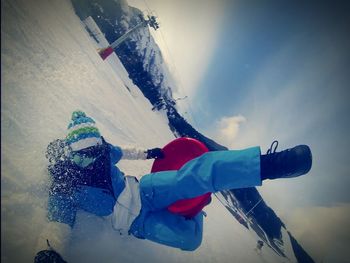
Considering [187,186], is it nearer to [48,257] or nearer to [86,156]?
[86,156]

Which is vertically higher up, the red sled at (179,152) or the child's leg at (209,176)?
the red sled at (179,152)

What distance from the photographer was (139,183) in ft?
9.72

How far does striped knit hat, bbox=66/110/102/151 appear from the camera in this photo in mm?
2596

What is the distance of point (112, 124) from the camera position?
5.35 m

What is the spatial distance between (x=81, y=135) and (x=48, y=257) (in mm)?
1158

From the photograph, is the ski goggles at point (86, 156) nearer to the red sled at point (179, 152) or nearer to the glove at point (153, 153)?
the glove at point (153, 153)

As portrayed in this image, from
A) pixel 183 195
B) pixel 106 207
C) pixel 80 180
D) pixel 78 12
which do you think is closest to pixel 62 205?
Answer: pixel 80 180

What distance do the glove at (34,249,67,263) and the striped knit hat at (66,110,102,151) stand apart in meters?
0.98

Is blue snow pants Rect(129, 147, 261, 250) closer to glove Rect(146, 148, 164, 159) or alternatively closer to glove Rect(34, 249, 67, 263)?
glove Rect(146, 148, 164, 159)

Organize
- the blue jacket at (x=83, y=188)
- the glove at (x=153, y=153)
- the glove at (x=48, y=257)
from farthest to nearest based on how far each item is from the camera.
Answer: the glove at (x=153, y=153) < the blue jacket at (x=83, y=188) < the glove at (x=48, y=257)

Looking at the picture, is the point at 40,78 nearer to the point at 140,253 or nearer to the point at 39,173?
the point at 39,173

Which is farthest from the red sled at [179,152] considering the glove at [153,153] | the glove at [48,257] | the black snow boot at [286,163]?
the glove at [48,257]

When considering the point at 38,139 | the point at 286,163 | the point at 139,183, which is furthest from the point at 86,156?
the point at 286,163

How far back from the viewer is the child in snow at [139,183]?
231 centimetres
